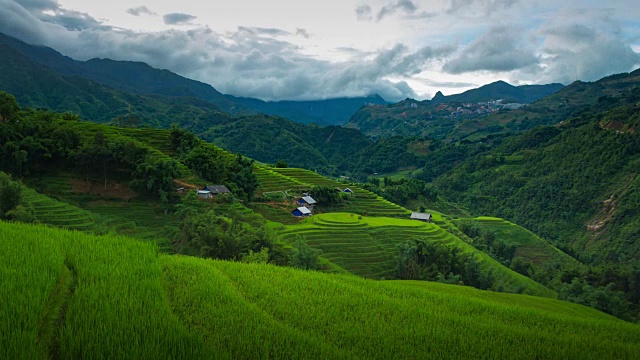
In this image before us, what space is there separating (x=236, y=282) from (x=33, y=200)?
29.5 m

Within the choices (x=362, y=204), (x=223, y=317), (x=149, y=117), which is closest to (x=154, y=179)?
(x=362, y=204)

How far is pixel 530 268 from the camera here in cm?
5100

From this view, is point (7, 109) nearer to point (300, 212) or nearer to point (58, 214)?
point (58, 214)

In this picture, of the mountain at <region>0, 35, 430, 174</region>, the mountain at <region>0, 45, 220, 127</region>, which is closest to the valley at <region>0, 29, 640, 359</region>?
the mountain at <region>0, 35, 430, 174</region>

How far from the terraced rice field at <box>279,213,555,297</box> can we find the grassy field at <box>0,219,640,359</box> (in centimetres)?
2808

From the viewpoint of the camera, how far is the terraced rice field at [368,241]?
38.2 m

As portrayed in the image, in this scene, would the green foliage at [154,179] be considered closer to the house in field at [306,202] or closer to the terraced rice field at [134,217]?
the terraced rice field at [134,217]

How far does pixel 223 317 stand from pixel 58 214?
1190 inches

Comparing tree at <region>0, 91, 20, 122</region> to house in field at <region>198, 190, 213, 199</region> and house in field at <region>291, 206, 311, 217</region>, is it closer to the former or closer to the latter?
house in field at <region>198, 190, 213, 199</region>

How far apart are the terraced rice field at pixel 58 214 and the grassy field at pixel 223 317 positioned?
21236 millimetres

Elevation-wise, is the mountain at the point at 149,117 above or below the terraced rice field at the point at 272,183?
above

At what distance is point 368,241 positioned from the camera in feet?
141

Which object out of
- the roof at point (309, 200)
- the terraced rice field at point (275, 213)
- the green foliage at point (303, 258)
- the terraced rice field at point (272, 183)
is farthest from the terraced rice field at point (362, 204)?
A: the green foliage at point (303, 258)

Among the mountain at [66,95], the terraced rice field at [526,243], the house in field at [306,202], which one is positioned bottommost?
the terraced rice field at [526,243]
